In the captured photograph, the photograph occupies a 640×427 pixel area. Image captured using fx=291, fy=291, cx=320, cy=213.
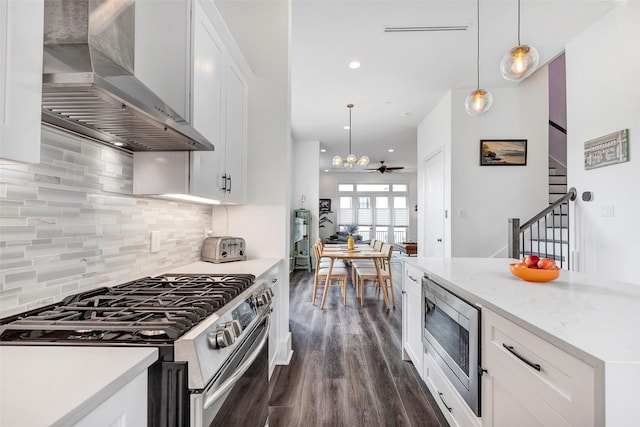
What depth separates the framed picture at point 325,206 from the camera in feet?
34.3

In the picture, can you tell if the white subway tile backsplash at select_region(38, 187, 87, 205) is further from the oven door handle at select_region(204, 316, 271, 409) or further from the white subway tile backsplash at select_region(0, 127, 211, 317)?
the oven door handle at select_region(204, 316, 271, 409)

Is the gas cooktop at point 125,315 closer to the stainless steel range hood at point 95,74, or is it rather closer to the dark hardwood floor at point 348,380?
the stainless steel range hood at point 95,74

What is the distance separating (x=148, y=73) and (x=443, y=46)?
10.1ft

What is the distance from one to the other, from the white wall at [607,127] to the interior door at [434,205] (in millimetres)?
1647

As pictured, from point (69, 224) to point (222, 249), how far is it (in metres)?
1.02

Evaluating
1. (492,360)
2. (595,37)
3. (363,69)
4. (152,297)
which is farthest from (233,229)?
(595,37)

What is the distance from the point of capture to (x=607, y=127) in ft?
9.17

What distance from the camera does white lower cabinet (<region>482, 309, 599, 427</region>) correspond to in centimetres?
73

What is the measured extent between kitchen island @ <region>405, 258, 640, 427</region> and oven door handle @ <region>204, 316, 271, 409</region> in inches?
37.0

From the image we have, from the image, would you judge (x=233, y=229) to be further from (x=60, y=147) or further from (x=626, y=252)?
(x=626, y=252)

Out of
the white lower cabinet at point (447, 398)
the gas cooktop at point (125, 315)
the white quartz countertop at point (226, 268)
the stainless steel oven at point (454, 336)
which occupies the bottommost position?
the white lower cabinet at point (447, 398)

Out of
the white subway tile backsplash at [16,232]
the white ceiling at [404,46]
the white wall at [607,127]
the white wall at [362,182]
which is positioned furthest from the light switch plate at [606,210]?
the white wall at [362,182]

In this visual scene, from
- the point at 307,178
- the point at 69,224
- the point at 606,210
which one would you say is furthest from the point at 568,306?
the point at 307,178

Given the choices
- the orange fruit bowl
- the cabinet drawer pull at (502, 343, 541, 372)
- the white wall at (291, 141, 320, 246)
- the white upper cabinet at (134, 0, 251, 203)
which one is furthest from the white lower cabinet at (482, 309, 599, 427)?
the white wall at (291, 141, 320, 246)
